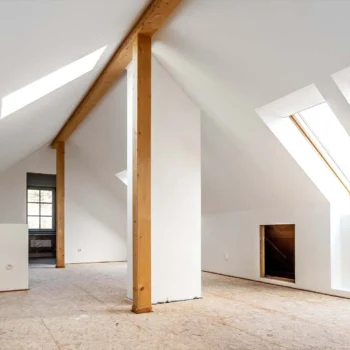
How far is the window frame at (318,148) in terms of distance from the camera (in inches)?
159

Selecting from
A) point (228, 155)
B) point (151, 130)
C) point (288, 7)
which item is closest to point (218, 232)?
point (228, 155)

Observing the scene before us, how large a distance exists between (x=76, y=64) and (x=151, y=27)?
2.86 feet

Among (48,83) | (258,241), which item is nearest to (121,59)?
(48,83)

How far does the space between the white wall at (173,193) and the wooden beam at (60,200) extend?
3.87m

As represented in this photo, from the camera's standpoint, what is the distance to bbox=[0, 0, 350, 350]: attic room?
2855 millimetres

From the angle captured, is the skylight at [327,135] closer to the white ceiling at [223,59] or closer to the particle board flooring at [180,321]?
the white ceiling at [223,59]

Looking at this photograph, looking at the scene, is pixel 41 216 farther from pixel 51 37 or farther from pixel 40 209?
pixel 51 37

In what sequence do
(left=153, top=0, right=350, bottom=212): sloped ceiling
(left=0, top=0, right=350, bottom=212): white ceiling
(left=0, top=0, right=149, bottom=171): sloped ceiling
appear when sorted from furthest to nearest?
(left=153, top=0, right=350, bottom=212): sloped ceiling → (left=0, top=0, right=350, bottom=212): white ceiling → (left=0, top=0, right=149, bottom=171): sloped ceiling

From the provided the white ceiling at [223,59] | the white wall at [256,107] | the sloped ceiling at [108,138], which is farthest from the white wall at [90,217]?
the white wall at [256,107]

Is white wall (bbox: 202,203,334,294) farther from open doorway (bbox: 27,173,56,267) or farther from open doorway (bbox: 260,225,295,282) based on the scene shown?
open doorway (bbox: 27,173,56,267)

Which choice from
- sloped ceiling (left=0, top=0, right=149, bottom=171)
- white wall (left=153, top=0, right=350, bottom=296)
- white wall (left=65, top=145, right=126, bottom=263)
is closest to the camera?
sloped ceiling (left=0, top=0, right=149, bottom=171)

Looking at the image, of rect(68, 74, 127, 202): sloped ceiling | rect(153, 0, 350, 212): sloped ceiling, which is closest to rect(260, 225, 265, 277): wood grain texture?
rect(153, 0, 350, 212): sloped ceiling

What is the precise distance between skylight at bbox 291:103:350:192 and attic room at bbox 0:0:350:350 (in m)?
0.02

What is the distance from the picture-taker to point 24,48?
2.83 metres
